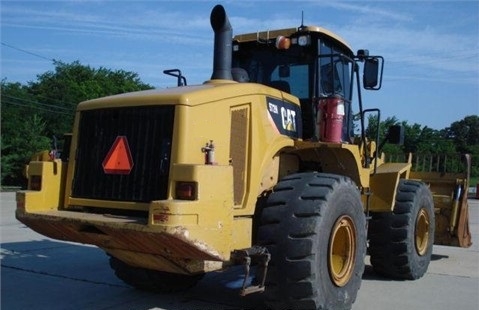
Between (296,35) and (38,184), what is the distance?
124 inches

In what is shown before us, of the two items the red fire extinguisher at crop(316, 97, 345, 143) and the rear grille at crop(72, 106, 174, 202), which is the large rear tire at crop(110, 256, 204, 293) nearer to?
the rear grille at crop(72, 106, 174, 202)

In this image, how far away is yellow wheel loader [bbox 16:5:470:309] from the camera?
439 centimetres

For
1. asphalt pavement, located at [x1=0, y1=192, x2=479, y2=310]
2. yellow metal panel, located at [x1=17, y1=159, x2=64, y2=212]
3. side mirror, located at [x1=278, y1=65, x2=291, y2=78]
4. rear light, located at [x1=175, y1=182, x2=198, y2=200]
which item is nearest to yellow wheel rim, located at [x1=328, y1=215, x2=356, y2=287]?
asphalt pavement, located at [x1=0, y1=192, x2=479, y2=310]

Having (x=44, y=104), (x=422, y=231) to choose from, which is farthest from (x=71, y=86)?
(x=422, y=231)

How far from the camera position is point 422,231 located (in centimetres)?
809

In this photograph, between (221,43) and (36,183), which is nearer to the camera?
(36,183)

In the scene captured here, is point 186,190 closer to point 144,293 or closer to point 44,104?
point 144,293

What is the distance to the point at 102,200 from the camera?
5.00 meters

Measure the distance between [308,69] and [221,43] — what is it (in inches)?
47.7

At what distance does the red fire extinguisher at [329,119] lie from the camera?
19.9 ft

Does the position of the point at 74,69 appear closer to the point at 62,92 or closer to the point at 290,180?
the point at 62,92

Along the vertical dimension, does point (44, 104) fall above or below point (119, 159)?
above

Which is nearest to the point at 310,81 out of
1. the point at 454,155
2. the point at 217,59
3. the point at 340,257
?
the point at 217,59

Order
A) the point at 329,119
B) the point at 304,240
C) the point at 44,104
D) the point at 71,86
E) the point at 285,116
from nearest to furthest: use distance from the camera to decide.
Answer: the point at 304,240
the point at 285,116
the point at 329,119
the point at 44,104
the point at 71,86
